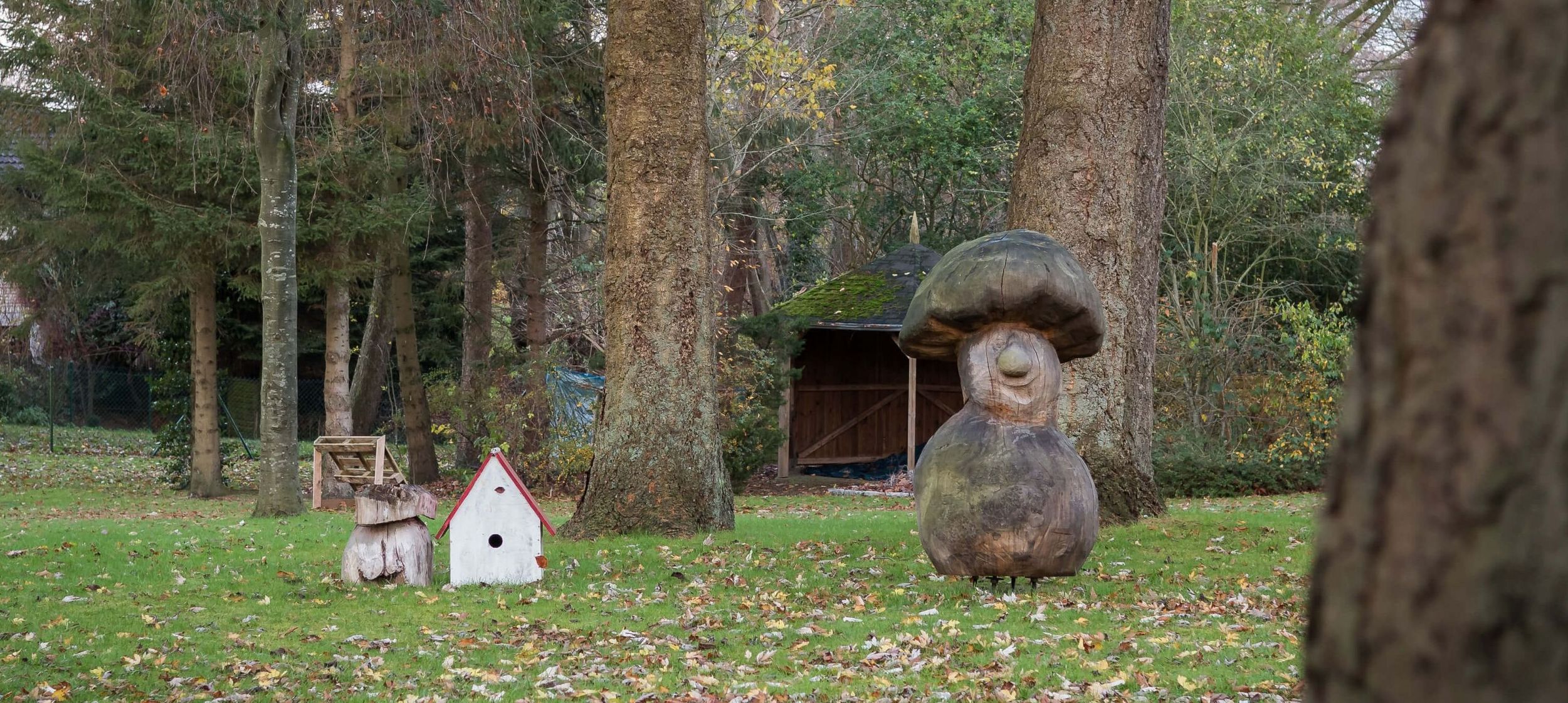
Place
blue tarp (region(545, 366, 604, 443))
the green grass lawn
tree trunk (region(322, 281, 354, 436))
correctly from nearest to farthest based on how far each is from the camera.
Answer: the green grass lawn → tree trunk (region(322, 281, 354, 436)) → blue tarp (region(545, 366, 604, 443))

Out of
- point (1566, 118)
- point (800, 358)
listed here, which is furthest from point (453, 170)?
point (1566, 118)

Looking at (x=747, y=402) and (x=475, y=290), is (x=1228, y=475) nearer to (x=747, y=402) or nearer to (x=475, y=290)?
(x=747, y=402)

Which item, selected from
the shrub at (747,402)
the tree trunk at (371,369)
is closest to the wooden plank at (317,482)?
the shrub at (747,402)

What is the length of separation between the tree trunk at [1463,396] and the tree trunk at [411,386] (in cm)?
2279

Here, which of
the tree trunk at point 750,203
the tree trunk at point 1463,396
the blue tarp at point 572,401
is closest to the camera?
the tree trunk at point 1463,396

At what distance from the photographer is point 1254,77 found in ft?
81.1

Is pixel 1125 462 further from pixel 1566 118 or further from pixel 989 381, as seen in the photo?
pixel 1566 118

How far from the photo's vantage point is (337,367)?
864 inches

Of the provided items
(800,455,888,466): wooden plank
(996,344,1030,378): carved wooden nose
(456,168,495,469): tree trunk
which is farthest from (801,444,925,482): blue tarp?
(996,344,1030,378): carved wooden nose

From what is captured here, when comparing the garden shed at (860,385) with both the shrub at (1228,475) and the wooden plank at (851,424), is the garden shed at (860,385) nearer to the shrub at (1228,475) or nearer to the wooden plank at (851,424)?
the wooden plank at (851,424)

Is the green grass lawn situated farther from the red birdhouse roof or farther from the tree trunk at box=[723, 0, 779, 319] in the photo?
the tree trunk at box=[723, 0, 779, 319]

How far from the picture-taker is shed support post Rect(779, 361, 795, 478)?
24.2 metres

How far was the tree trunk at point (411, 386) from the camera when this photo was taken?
2369 cm

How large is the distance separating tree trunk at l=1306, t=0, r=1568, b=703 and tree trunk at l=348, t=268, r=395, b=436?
91.7 ft
